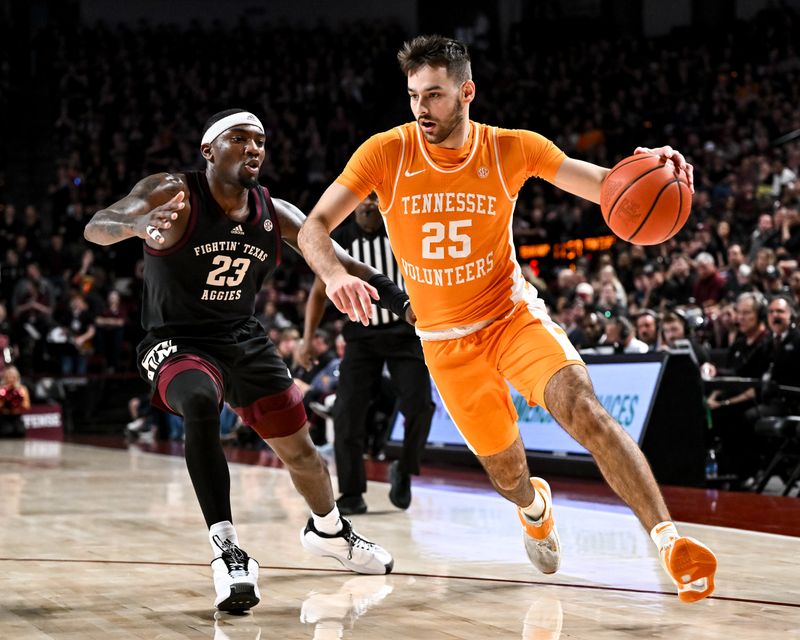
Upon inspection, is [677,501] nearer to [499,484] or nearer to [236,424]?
[499,484]

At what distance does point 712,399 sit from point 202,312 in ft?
16.7

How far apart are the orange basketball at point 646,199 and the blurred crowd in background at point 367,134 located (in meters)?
5.74

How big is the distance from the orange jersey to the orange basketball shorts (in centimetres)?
8

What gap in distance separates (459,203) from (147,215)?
1.13 metres

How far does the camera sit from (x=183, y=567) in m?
4.91

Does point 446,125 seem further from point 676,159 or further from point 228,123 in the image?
point 228,123

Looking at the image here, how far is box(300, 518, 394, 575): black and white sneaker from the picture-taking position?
4668 mm

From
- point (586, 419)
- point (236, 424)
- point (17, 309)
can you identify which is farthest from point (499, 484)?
point (17, 309)

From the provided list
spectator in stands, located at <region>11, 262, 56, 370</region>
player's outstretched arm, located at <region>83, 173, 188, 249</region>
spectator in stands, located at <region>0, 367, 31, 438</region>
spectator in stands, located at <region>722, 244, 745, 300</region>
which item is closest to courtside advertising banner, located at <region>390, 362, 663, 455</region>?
spectator in stands, located at <region>722, 244, 745, 300</region>

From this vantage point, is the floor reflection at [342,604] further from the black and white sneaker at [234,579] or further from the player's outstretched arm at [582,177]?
the player's outstretched arm at [582,177]

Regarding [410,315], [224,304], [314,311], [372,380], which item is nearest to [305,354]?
[314,311]

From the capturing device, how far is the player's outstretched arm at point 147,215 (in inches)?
160

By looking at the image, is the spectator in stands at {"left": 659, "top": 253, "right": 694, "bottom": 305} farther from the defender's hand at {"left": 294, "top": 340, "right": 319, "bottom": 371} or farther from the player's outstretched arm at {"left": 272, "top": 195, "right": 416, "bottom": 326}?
the player's outstretched arm at {"left": 272, "top": 195, "right": 416, "bottom": 326}

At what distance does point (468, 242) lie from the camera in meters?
4.23
